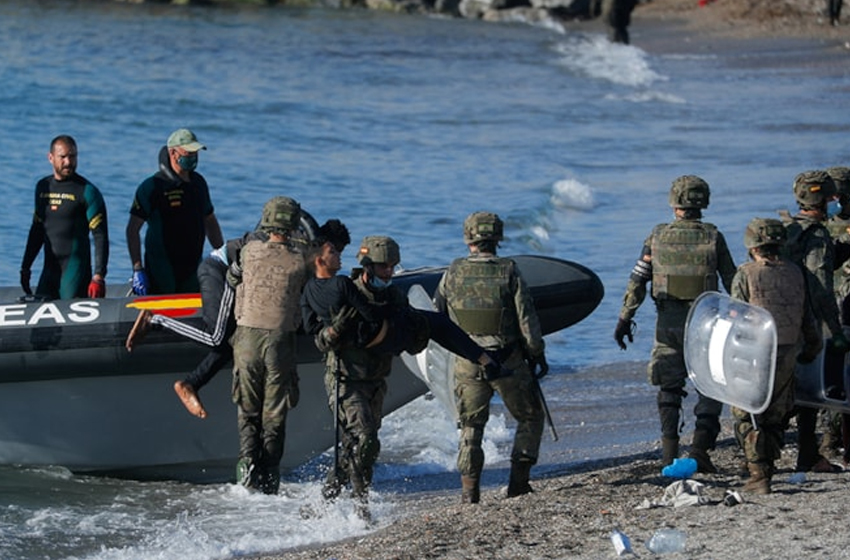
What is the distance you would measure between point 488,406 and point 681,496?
110cm

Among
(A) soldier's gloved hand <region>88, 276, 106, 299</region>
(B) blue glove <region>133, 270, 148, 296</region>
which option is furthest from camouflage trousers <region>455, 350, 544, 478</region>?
(A) soldier's gloved hand <region>88, 276, 106, 299</region>

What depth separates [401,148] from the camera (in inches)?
930

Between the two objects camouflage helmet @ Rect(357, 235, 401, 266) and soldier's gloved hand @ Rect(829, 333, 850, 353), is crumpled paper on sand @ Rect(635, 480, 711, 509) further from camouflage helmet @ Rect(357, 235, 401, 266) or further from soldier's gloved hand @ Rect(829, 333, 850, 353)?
camouflage helmet @ Rect(357, 235, 401, 266)

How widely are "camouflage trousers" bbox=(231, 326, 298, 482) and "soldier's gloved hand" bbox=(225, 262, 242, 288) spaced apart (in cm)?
24

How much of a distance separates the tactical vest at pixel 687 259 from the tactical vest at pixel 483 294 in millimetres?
855

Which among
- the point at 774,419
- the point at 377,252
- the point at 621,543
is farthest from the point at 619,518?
the point at 377,252

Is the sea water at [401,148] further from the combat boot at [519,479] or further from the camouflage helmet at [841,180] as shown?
the camouflage helmet at [841,180]

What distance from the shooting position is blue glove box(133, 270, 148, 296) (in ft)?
31.0

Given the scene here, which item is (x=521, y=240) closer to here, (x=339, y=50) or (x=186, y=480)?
(x=186, y=480)

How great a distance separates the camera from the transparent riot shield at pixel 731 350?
7.56m

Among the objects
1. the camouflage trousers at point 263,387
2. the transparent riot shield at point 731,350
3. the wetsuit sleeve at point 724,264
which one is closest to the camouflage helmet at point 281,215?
the camouflage trousers at point 263,387

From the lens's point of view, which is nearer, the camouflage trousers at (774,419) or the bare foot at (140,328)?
the camouflage trousers at (774,419)

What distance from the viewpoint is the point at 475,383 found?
27.0ft

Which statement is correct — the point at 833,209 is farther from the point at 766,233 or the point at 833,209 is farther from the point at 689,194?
the point at 766,233
